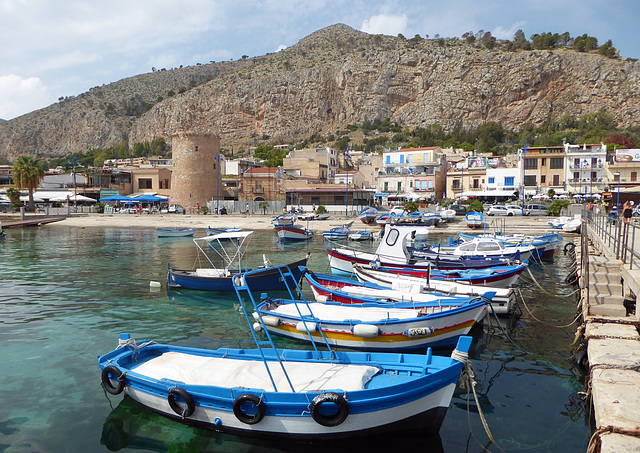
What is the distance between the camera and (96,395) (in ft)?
29.3

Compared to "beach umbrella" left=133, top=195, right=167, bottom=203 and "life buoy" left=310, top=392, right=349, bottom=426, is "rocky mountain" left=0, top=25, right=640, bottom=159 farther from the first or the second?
"life buoy" left=310, top=392, right=349, bottom=426

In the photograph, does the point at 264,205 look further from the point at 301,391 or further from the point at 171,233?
the point at 301,391

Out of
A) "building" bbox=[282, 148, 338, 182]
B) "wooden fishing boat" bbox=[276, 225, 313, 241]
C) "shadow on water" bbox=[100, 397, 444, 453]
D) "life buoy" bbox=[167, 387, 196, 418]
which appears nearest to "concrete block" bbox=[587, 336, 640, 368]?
"shadow on water" bbox=[100, 397, 444, 453]

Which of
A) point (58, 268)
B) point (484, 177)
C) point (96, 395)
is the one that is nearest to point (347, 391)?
point (96, 395)

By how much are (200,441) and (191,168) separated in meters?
64.3

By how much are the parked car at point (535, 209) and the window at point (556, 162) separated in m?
15.1

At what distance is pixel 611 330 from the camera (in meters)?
10.4

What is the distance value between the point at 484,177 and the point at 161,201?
51.9m

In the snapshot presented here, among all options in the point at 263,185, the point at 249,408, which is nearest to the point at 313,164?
the point at 263,185

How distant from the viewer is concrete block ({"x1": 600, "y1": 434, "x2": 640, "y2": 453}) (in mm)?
5324

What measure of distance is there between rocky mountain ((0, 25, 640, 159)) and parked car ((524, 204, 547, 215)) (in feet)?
270

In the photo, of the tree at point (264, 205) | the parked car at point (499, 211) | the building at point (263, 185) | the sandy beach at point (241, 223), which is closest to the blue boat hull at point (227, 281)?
the sandy beach at point (241, 223)

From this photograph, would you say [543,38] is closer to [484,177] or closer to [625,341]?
[484,177]

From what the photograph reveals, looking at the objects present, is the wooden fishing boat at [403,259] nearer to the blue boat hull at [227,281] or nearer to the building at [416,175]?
the blue boat hull at [227,281]
